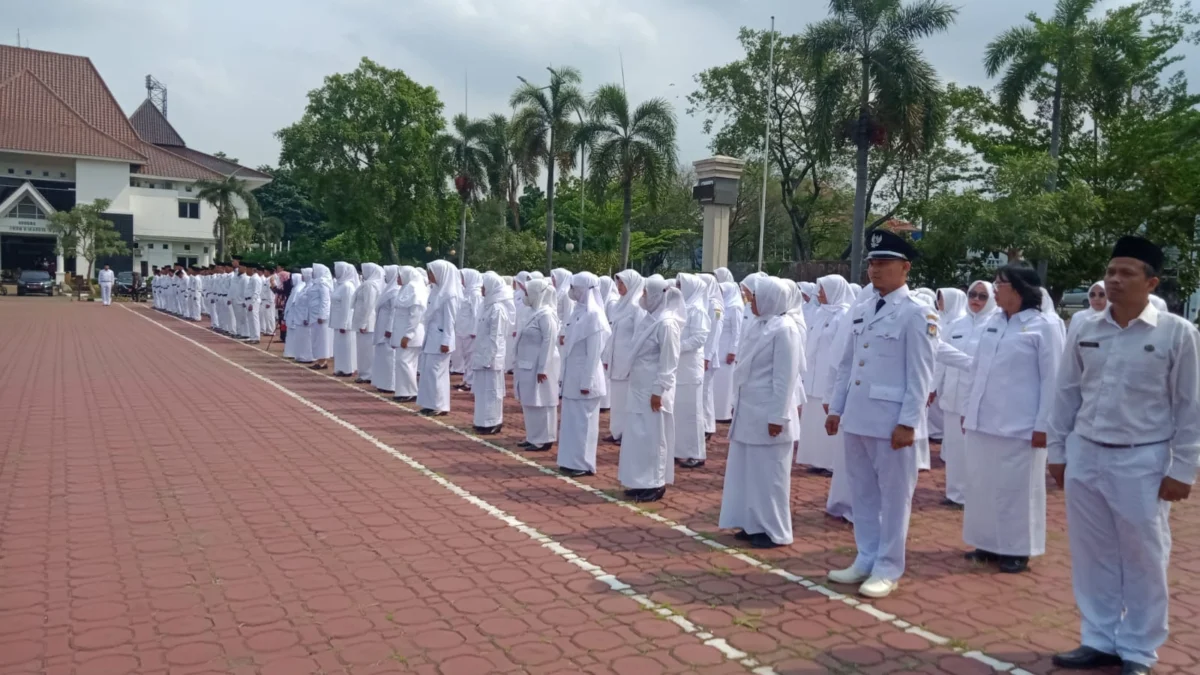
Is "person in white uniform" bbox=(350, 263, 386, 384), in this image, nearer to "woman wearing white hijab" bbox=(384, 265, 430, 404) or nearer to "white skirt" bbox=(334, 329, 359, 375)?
"white skirt" bbox=(334, 329, 359, 375)

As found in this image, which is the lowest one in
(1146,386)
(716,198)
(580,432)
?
(580,432)

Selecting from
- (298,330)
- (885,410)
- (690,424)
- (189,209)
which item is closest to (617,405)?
(690,424)

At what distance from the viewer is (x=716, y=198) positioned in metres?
22.9

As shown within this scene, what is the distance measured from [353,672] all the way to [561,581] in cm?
153

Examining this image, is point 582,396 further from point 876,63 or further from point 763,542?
point 876,63

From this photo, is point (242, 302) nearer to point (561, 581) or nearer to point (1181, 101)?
point (561, 581)

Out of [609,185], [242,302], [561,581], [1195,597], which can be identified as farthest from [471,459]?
[609,185]

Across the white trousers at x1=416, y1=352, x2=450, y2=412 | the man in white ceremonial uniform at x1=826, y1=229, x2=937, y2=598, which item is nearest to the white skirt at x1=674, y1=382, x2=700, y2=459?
the man in white ceremonial uniform at x1=826, y1=229, x2=937, y2=598

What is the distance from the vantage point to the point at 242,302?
76.2 feet

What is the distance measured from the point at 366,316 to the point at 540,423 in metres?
6.18

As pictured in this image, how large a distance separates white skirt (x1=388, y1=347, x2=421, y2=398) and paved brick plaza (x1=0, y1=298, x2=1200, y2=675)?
3234 millimetres

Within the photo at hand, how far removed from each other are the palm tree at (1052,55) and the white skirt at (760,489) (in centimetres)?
2307

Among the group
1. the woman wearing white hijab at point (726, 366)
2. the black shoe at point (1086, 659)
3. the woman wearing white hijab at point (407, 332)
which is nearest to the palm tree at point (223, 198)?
the woman wearing white hijab at point (407, 332)

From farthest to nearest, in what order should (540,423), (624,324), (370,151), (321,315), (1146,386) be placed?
1. (370,151)
2. (321,315)
3. (540,423)
4. (624,324)
5. (1146,386)
